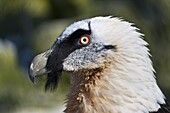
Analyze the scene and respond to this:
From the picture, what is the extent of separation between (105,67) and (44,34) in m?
8.29

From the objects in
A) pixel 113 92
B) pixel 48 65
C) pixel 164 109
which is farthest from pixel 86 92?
pixel 164 109

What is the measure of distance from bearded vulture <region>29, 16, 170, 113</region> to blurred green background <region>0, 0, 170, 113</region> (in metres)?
3.29

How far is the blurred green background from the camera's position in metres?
10.0

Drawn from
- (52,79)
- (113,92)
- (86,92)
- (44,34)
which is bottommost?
(113,92)

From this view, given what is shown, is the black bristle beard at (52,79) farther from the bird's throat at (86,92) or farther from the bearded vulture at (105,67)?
the bird's throat at (86,92)

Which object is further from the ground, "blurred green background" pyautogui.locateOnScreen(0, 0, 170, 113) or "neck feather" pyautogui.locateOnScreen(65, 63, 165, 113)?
"blurred green background" pyautogui.locateOnScreen(0, 0, 170, 113)

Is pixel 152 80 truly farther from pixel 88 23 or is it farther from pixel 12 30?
pixel 12 30

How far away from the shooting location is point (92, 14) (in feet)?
41.3

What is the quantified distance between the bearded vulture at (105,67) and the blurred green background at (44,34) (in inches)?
129

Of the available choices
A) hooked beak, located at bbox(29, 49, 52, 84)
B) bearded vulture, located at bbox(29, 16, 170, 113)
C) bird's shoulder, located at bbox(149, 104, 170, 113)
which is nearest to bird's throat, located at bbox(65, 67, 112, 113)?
bearded vulture, located at bbox(29, 16, 170, 113)

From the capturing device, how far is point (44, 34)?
42.5 feet

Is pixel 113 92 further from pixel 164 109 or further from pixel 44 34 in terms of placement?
pixel 44 34

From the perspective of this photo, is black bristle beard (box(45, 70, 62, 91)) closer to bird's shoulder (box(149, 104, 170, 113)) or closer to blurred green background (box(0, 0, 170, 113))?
bird's shoulder (box(149, 104, 170, 113))

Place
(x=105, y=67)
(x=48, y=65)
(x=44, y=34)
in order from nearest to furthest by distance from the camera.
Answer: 1. (x=105, y=67)
2. (x=48, y=65)
3. (x=44, y=34)
